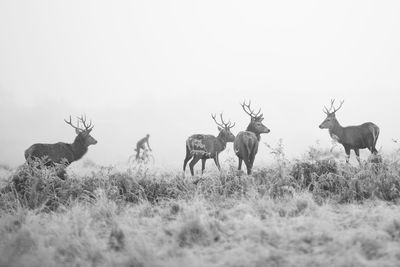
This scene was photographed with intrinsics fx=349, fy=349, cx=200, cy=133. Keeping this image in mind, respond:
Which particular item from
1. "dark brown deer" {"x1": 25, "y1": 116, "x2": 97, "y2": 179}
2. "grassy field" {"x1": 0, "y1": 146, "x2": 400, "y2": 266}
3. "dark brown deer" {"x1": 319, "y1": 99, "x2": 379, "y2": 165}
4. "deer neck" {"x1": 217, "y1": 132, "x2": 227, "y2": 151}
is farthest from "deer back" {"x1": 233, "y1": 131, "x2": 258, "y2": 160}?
"dark brown deer" {"x1": 25, "y1": 116, "x2": 97, "y2": 179}

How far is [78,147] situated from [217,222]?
8536 millimetres

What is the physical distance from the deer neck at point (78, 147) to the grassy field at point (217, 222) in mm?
4556

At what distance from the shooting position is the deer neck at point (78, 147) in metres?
11.8

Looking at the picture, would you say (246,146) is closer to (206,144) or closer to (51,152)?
(206,144)

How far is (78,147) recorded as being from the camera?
39.2 feet

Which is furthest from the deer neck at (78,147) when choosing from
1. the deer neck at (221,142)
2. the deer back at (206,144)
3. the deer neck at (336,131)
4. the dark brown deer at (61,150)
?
the deer neck at (336,131)

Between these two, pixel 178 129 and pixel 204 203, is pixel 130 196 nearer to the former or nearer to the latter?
pixel 204 203

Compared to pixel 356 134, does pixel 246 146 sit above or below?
above

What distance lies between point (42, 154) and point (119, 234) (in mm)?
6964

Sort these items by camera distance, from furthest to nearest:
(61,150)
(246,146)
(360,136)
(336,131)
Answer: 1. (336,131)
2. (360,136)
3. (61,150)
4. (246,146)

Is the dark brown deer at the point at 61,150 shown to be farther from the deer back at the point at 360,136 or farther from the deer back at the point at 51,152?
the deer back at the point at 360,136

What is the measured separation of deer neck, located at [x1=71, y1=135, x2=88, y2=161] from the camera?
11.8m

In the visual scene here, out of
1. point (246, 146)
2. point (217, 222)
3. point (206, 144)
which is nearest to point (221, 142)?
point (206, 144)

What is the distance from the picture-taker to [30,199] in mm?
6211
